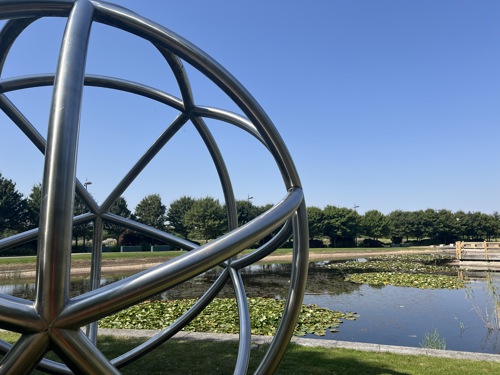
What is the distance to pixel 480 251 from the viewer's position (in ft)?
94.8

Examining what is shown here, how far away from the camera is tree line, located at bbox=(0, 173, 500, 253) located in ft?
130

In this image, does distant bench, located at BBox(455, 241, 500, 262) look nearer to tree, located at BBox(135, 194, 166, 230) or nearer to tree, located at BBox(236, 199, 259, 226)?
tree, located at BBox(236, 199, 259, 226)

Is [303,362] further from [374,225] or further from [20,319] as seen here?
[374,225]

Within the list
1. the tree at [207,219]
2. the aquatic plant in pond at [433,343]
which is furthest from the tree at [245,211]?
the aquatic plant in pond at [433,343]

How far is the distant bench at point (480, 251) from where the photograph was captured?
1109 inches

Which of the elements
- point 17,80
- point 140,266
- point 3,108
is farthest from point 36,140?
point 140,266

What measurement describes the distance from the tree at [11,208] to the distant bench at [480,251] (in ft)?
133

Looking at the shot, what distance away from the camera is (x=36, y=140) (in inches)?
226

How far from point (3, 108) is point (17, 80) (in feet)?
1.76

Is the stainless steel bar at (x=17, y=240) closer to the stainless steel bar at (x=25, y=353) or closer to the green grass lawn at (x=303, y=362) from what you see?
the green grass lawn at (x=303, y=362)

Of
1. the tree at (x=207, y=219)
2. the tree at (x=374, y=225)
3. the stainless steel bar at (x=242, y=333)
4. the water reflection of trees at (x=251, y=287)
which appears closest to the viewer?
the stainless steel bar at (x=242, y=333)

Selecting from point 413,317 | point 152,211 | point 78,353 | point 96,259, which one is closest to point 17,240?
point 96,259

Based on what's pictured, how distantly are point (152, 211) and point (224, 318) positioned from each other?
4570 centimetres

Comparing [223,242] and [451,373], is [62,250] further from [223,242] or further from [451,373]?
[451,373]
